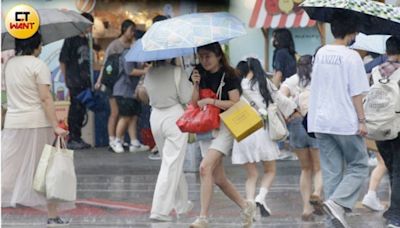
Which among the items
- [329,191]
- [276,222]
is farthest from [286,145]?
[329,191]

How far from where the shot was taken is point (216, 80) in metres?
9.75

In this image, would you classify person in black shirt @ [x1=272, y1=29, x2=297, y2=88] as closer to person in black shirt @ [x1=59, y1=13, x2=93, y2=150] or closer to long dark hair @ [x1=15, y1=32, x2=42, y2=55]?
person in black shirt @ [x1=59, y1=13, x2=93, y2=150]

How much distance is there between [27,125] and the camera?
10258mm

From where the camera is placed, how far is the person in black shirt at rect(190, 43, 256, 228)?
380 inches

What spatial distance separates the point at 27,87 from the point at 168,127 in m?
1.38

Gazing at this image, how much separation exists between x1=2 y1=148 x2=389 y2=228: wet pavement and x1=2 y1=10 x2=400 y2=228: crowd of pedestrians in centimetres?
18

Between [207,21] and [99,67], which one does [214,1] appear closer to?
[99,67]

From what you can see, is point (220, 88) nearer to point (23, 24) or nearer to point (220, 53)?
point (220, 53)

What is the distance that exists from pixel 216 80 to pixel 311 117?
1140 millimetres

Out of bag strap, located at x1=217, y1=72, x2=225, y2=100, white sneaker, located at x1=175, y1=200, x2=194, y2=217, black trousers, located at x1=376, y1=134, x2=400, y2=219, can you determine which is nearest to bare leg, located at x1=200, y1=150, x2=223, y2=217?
bag strap, located at x1=217, y1=72, x2=225, y2=100

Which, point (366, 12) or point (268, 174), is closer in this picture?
point (366, 12)

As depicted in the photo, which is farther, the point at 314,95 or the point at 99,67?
the point at 99,67

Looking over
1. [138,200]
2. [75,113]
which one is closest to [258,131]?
[138,200]

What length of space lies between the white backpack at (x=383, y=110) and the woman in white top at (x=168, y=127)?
1.92m
